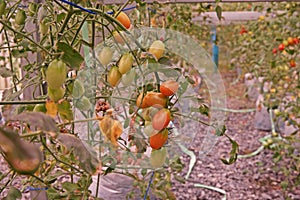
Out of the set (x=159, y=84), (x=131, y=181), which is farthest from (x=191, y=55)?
(x=131, y=181)

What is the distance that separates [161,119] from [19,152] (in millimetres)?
241

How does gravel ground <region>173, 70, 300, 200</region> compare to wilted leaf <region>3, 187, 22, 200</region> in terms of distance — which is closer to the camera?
wilted leaf <region>3, 187, 22, 200</region>

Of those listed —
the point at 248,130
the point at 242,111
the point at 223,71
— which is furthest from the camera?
the point at 223,71

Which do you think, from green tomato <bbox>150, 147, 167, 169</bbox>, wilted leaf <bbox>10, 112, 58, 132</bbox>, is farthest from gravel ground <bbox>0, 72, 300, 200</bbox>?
wilted leaf <bbox>10, 112, 58, 132</bbox>

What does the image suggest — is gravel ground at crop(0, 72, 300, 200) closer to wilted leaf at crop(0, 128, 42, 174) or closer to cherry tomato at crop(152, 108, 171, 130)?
cherry tomato at crop(152, 108, 171, 130)

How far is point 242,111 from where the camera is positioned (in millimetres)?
4531

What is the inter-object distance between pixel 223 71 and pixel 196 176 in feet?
12.9

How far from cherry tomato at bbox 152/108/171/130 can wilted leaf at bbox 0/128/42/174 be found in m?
0.23

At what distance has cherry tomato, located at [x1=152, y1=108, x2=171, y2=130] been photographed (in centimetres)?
55

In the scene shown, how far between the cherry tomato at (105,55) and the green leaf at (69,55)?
0.26 ft

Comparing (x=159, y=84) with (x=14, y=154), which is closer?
(x=14, y=154)

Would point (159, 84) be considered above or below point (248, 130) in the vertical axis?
above

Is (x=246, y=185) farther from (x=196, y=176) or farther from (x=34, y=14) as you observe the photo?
(x=34, y=14)

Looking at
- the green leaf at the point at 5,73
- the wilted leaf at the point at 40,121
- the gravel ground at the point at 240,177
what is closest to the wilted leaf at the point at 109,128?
the wilted leaf at the point at 40,121
